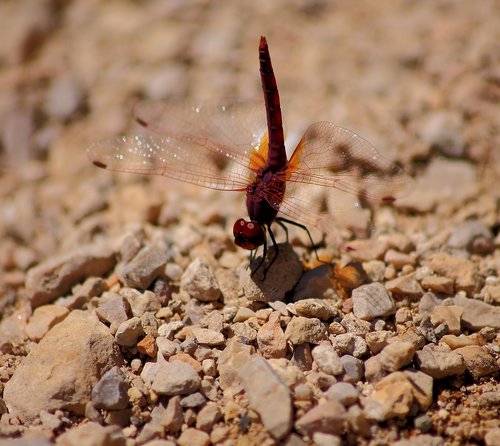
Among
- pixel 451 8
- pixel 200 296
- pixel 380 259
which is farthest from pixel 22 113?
pixel 451 8

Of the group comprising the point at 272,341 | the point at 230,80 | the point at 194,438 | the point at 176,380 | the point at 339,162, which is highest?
the point at 230,80

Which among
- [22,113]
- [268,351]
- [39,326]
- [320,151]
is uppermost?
[320,151]

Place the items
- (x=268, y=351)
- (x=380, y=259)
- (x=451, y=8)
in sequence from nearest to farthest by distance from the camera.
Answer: (x=268, y=351) < (x=380, y=259) < (x=451, y=8)

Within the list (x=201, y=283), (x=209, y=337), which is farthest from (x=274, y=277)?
(x=209, y=337)

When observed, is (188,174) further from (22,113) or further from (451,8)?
(451,8)

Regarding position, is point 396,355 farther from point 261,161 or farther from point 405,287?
point 261,161

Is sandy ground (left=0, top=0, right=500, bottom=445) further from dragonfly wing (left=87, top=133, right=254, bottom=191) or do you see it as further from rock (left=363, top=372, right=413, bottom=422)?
dragonfly wing (left=87, top=133, right=254, bottom=191)
